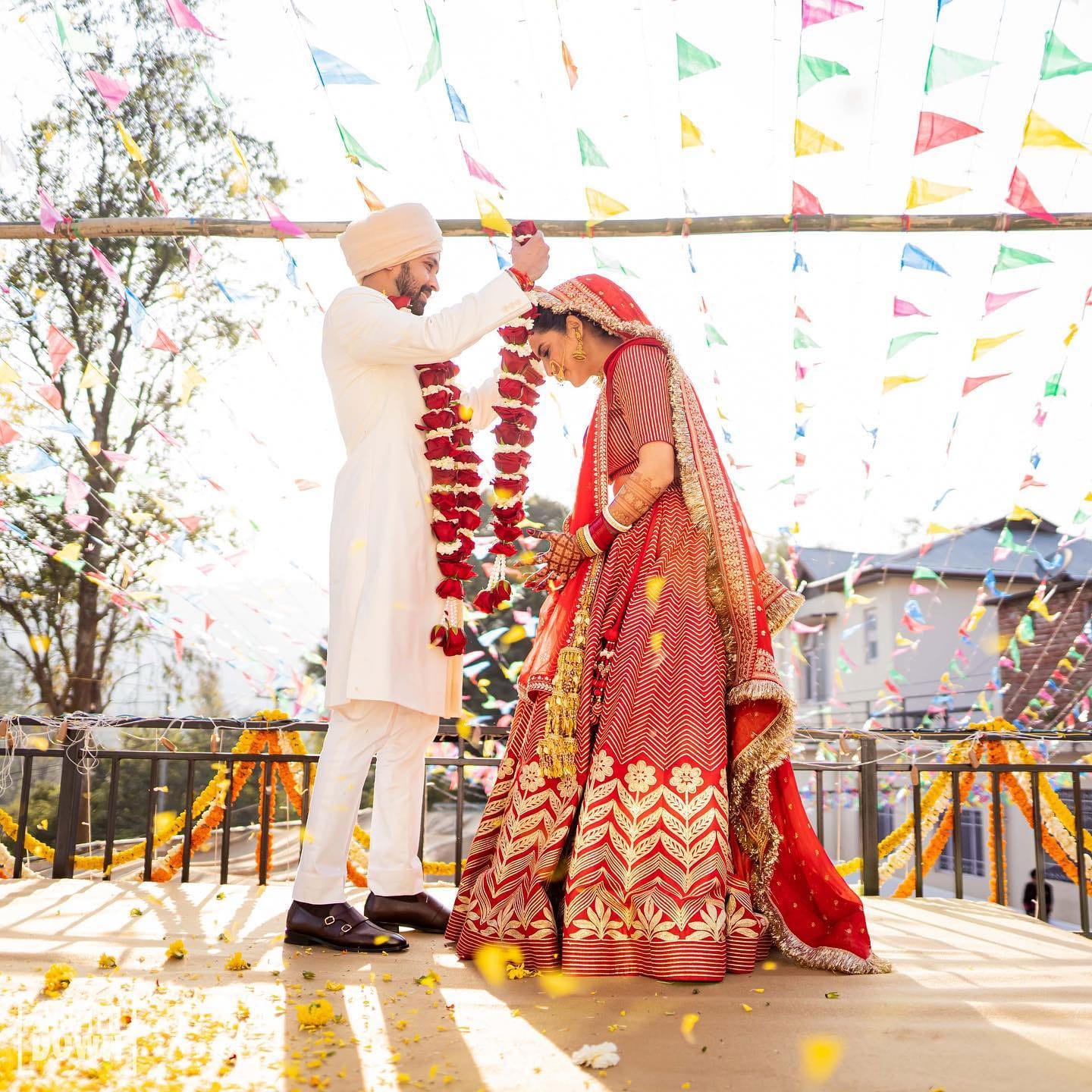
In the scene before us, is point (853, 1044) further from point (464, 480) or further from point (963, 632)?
point (963, 632)

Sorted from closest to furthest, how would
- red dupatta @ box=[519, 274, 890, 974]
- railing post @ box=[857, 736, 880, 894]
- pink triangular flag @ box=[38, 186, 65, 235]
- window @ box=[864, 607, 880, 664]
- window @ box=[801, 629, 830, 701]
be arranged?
red dupatta @ box=[519, 274, 890, 974]
pink triangular flag @ box=[38, 186, 65, 235]
railing post @ box=[857, 736, 880, 894]
window @ box=[864, 607, 880, 664]
window @ box=[801, 629, 830, 701]

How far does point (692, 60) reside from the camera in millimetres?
3027

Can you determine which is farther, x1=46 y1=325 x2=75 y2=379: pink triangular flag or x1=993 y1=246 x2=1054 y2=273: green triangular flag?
x1=46 y1=325 x2=75 y2=379: pink triangular flag

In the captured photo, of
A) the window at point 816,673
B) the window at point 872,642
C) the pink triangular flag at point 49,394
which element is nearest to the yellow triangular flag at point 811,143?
the pink triangular flag at point 49,394

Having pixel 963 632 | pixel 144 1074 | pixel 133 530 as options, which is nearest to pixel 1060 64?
pixel 144 1074

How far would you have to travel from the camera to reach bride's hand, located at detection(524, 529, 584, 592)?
8.70ft

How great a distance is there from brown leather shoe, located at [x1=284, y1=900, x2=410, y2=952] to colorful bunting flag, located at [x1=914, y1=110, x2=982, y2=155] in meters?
2.83

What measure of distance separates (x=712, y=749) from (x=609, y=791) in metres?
0.27

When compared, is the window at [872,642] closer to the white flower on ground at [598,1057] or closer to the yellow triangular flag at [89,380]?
the yellow triangular flag at [89,380]

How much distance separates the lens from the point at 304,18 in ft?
9.57

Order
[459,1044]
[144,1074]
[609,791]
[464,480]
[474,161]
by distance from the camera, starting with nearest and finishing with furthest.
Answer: [144,1074] → [459,1044] → [609,791] → [464,480] → [474,161]

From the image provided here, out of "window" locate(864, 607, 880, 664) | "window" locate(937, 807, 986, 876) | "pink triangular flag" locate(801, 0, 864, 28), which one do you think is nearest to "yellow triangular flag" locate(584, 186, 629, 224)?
"pink triangular flag" locate(801, 0, 864, 28)

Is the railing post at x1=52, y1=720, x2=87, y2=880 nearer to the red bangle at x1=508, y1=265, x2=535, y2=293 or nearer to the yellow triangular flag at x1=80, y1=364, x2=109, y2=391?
the red bangle at x1=508, y1=265, x2=535, y2=293

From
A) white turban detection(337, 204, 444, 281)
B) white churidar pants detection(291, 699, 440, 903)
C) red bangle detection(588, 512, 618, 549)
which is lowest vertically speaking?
white churidar pants detection(291, 699, 440, 903)
